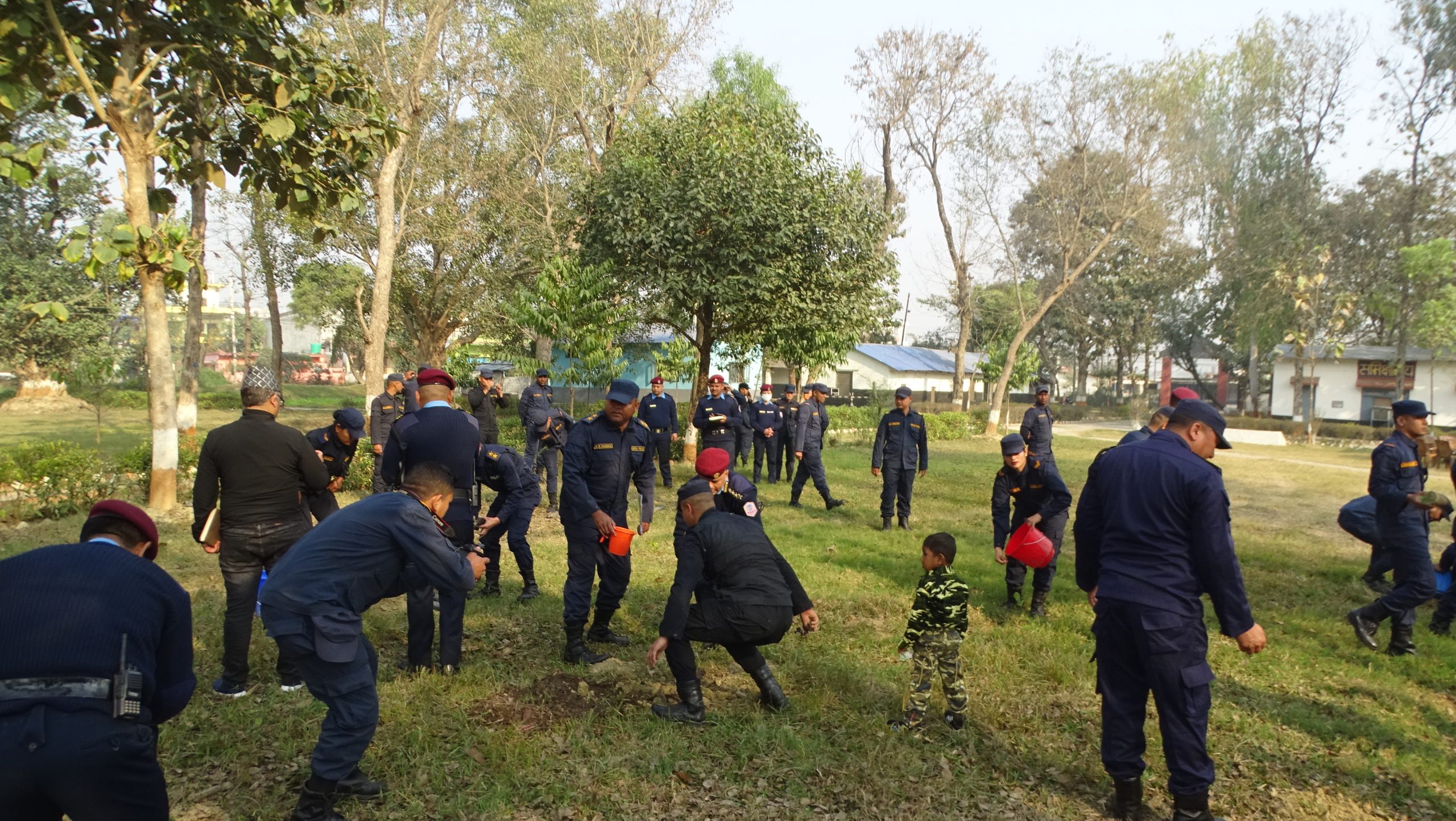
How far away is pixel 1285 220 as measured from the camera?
123 ft

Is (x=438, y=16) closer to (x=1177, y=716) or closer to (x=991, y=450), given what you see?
(x=1177, y=716)

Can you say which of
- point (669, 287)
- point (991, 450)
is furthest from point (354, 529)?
point (991, 450)

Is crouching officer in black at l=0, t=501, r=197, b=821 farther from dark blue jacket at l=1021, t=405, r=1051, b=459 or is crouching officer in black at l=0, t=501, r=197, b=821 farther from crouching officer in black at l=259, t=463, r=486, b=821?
dark blue jacket at l=1021, t=405, r=1051, b=459

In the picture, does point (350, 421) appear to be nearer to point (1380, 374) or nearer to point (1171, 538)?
point (1171, 538)

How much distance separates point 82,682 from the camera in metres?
2.62

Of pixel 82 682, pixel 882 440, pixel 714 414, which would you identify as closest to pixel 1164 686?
pixel 82 682

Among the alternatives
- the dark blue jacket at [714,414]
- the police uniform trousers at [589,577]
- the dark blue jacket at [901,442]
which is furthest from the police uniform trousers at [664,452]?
the police uniform trousers at [589,577]

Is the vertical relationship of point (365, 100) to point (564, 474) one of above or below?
above

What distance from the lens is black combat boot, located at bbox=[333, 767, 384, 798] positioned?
408 cm

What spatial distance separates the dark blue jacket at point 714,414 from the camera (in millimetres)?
12453

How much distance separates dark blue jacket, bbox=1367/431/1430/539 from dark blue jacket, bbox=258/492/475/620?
7.07m

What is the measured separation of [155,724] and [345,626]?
2.56 feet

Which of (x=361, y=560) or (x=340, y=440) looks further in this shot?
(x=340, y=440)

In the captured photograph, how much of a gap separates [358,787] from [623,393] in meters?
3.06
